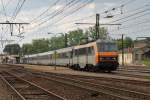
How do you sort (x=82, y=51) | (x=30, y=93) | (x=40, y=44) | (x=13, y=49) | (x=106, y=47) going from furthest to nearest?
(x=40, y=44) < (x=13, y=49) < (x=82, y=51) < (x=106, y=47) < (x=30, y=93)

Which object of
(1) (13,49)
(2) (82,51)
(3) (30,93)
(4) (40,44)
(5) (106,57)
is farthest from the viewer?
(4) (40,44)

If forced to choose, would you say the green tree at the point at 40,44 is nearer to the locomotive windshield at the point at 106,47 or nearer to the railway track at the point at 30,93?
the locomotive windshield at the point at 106,47

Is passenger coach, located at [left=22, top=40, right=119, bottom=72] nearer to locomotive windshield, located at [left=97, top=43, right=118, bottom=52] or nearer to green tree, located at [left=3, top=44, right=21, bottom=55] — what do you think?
locomotive windshield, located at [left=97, top=43, right=118, bottom=52]

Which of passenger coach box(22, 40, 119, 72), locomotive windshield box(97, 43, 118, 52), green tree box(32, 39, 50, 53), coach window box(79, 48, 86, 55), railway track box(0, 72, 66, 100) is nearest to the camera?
railway track box(0, 72, 66, 100)

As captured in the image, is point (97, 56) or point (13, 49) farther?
point (13, 49)

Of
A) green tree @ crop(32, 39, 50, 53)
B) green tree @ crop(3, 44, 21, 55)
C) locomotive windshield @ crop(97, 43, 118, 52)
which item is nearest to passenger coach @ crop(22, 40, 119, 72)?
locomotive windshield @ crop(97, 43, 118, 52)

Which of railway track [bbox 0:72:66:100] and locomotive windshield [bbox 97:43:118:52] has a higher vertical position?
locomotive windshield [bbox 97:43:118:52]

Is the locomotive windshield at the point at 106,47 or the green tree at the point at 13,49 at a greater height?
the green tree at the point at 13,49

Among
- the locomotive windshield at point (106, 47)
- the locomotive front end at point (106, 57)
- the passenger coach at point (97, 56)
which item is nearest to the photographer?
the locomotive front end at point (106, 57)

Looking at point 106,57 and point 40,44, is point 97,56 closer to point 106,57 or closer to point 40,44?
point 106,57

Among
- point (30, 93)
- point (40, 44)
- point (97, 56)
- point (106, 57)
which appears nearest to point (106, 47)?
point (106, 57)

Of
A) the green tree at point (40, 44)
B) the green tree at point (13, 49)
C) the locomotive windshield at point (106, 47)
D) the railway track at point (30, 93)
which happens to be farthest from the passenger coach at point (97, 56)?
the green tree at point (40, 44)

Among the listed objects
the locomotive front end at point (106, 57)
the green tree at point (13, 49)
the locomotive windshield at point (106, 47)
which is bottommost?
the locomotive front end at point (106, 57)

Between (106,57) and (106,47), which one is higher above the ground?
(106,47)
